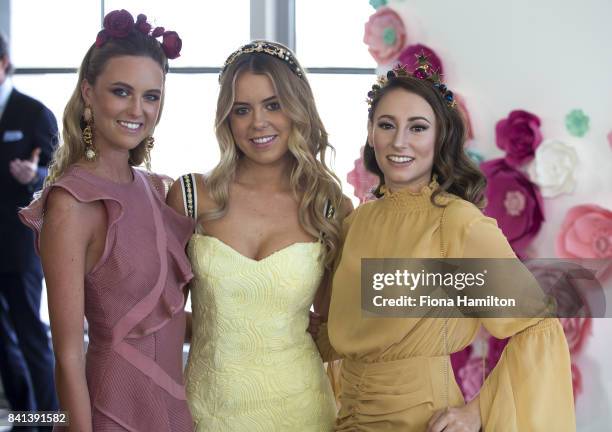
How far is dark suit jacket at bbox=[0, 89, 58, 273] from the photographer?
11.5ft

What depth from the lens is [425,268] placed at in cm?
170

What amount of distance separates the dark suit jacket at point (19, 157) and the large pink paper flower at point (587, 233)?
90.5 inches

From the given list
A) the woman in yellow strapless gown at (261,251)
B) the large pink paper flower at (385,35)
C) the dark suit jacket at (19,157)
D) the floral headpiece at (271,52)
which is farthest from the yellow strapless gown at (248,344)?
the dark suit jacket at (19,157)

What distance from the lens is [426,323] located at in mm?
1710

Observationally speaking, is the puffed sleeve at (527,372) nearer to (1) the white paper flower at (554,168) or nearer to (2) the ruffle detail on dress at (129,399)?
(2) the ruffle detail on dress at (129,399)

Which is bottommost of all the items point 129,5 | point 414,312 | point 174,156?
point 414,312

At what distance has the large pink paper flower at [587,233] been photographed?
272cm

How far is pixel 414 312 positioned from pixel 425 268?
0.34 feet

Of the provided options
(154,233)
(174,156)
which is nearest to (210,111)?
(174,156)

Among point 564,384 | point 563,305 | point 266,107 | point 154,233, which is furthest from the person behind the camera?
point 563,305

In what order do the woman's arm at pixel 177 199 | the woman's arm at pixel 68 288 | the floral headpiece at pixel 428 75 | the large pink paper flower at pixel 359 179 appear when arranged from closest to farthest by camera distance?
the woman's arm at pixel 68 288 < the floral headpiece at pixel 428 75 < the woman's arm at pixel 177 199 < the large pink paper flower at pixel 359 179

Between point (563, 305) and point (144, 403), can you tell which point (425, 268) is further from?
point (563, 305)

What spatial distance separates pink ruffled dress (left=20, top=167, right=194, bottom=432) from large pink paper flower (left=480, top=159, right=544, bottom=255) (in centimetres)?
156

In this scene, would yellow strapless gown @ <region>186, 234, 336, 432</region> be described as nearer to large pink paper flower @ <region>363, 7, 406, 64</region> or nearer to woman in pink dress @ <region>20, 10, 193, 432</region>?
woman in pink dress @ <region>20, 10, 193, 432</region>
